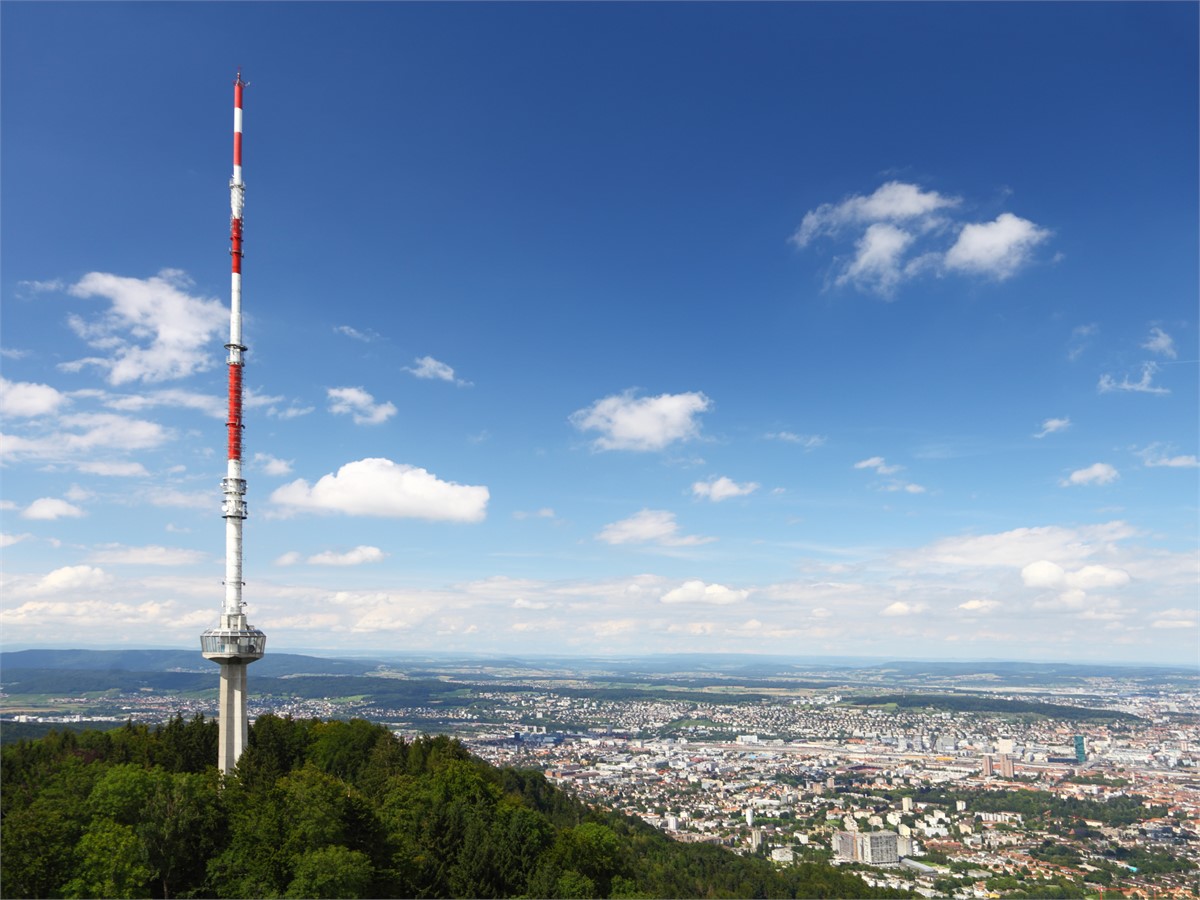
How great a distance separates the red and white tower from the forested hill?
4.23 meters

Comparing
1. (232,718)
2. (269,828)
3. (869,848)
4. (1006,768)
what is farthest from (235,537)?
(1006,768)

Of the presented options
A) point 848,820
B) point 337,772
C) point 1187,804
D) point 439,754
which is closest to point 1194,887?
point 848,820

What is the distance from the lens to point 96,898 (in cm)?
2992

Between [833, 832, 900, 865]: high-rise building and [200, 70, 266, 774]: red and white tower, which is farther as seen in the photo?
[833, 832, 900, 865]: high-rise building

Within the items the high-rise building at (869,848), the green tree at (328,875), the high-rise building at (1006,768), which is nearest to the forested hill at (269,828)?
the green tree at (328,875)

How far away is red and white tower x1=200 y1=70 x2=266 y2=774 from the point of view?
54594 mm

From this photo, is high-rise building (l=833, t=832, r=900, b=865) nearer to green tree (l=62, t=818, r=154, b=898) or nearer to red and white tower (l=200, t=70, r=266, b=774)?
red and white tower (l=200, t=70, r=266, b=774)

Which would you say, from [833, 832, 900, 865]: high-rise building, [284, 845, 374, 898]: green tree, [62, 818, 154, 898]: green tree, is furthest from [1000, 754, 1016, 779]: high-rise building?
[62, 818, 154, 898]: green tree

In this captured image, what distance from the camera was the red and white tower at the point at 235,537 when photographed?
54594mm

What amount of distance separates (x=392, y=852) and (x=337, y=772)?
20.4 meters

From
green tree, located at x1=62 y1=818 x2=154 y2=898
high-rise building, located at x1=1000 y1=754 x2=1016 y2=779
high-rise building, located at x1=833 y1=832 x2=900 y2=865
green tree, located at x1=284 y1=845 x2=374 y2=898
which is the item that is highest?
green tree, located at x1=62 y1=818 x2=154 y2=898

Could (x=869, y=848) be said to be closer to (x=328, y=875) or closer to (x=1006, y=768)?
(x=1006, y=768)

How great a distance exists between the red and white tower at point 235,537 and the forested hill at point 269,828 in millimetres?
4230

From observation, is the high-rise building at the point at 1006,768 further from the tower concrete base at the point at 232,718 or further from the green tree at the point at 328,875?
the green tree at the point at 328,875
